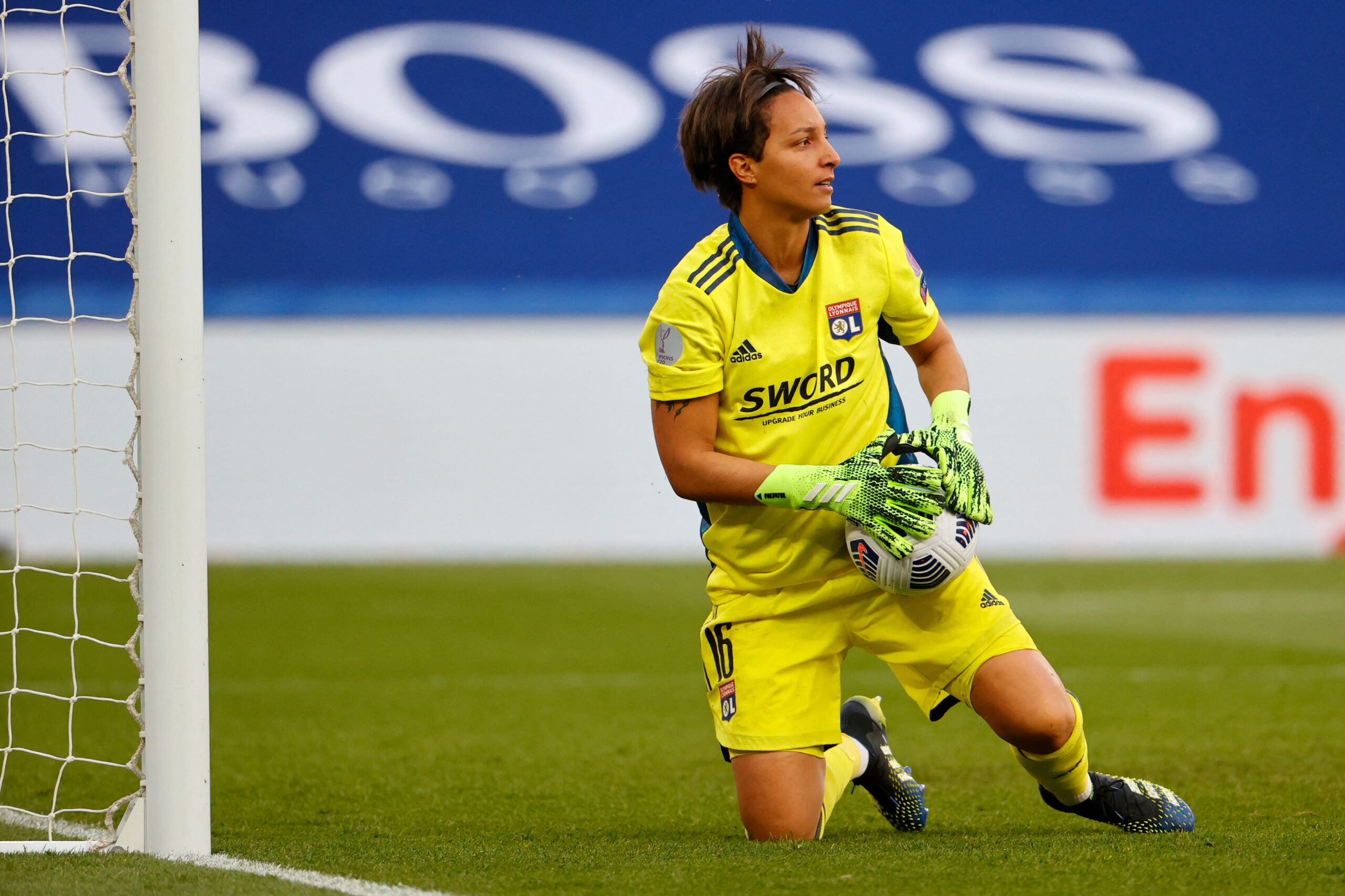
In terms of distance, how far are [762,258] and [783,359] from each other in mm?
235

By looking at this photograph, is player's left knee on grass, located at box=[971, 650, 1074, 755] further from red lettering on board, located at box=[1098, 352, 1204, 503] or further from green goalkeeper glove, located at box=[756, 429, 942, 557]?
red lettering on board, located at box=[1098, 352, 1204, 503]

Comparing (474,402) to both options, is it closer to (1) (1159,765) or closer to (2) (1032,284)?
(2) (1032,284)

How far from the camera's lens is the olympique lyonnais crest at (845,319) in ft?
10.5

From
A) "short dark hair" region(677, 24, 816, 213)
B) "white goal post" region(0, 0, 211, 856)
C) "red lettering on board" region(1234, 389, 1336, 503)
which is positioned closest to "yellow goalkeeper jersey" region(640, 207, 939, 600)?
"short dark hair" region(677, 24, 816, 213)

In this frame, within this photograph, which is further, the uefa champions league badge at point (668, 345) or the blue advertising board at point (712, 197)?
the blue advertising board at point (712, 197)

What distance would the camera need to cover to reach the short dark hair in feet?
10.3

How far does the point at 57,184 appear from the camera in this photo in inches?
453

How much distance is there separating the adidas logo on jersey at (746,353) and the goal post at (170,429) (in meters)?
1.12

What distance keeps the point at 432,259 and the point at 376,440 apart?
64.1 inches

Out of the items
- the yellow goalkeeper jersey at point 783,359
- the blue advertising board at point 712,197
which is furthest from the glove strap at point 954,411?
the blue advertising board at point 712,197

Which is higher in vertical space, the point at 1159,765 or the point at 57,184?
the point at 57,184

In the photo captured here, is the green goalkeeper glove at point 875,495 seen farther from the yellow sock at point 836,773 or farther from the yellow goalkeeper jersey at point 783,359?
the yellow sock at point 836,773

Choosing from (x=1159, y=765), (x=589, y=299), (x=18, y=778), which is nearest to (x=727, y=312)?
(x=1159, y=765)

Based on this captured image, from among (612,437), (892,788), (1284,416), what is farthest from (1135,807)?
(1284,416)
